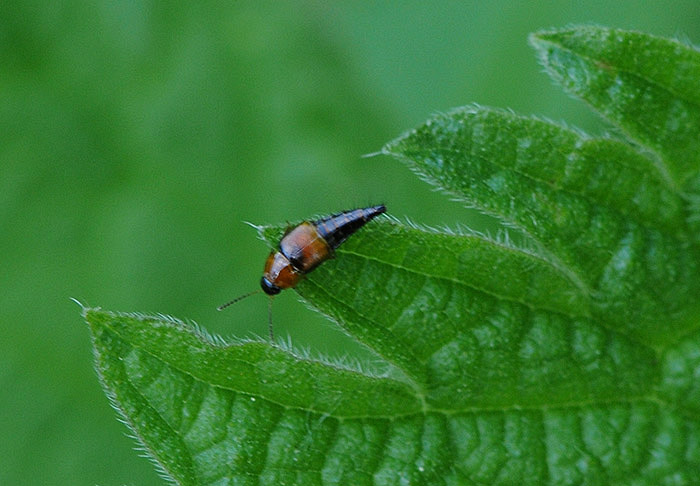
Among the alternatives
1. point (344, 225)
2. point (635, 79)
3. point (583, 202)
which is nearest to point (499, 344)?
point (583, 202)

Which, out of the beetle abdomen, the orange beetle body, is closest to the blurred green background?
the orange beetle body

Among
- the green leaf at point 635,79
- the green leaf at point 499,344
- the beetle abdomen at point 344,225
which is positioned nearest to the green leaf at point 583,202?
the green leaf at point 499,344

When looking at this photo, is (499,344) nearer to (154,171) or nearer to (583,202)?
(583,202)

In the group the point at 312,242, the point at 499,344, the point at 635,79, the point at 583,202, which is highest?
the point at 635,79

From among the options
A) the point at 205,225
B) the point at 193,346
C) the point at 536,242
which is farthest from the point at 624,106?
the point at 205,225

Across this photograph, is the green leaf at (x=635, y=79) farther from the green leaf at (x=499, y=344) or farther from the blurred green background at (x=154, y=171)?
the blurred green background at (x=154, y=171)

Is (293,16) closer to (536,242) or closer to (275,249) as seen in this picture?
(275,249)
